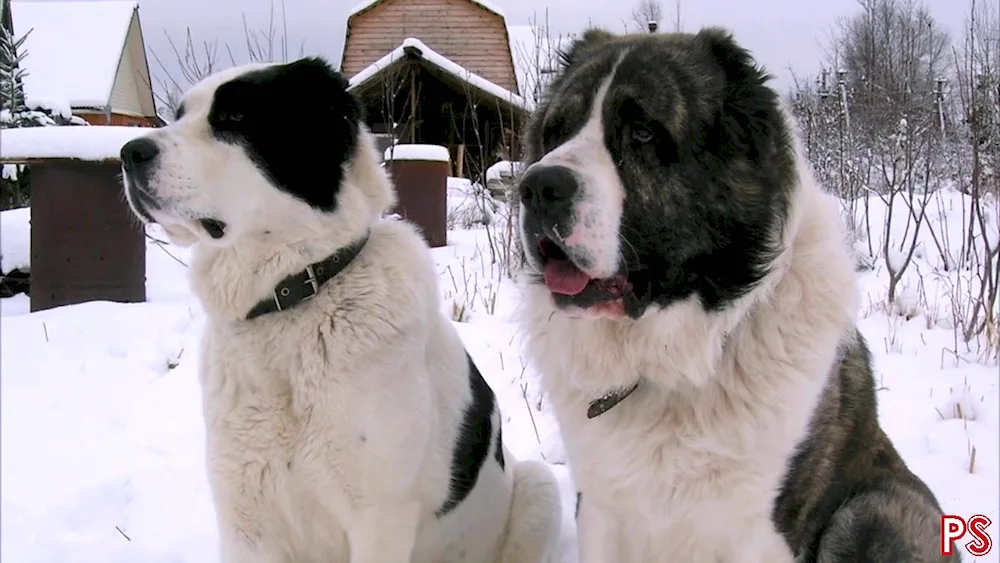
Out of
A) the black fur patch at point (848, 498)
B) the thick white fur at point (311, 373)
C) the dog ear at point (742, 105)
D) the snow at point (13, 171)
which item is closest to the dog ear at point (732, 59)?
the dog ear at point (742, 105)

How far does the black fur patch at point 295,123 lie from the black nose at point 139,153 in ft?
0.59

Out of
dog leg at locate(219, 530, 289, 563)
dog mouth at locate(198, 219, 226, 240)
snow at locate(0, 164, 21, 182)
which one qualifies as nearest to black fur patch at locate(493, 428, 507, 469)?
dog leg at locate(219, 530, 289, 563)

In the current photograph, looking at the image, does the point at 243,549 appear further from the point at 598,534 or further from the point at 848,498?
the point at 848,498

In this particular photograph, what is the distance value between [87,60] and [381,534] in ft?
8.40

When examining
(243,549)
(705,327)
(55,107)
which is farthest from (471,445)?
(55,107)

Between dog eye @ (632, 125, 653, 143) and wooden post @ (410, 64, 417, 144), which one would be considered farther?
wooden post @ (410, 64, 417, 144)

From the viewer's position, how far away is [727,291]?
1901 millimetres

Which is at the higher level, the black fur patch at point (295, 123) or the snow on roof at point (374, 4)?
the snow on roof at point (374, 4)

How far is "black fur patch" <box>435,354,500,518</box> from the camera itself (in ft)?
7.55

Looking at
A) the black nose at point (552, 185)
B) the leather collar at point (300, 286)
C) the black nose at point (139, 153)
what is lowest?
the leather collar at point (300, 286)

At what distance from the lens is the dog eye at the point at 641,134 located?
6.03 feet

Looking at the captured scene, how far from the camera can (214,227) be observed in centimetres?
206

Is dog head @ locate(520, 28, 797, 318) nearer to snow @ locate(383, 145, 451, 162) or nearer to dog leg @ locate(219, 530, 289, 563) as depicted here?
dog leg @ locate(219, 530, 289, 563)

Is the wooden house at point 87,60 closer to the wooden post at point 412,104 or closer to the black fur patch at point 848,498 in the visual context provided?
the black fur patch at point 848,498
